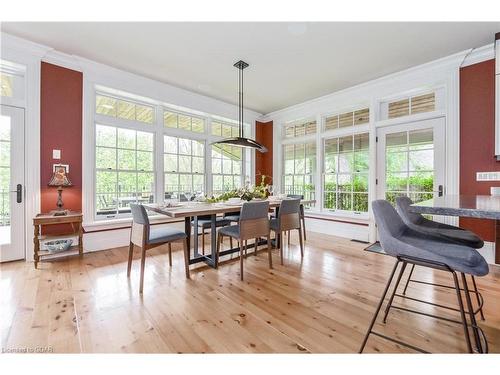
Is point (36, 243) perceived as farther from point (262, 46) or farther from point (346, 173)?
point (346, 173)

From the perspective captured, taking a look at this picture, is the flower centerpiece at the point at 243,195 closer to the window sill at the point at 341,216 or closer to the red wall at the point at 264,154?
the window sill at the point at 341,216

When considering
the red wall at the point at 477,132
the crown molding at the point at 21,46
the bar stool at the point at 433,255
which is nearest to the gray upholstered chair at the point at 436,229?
the bar stool at the point at 433,255

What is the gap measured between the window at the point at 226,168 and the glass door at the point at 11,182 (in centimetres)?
302

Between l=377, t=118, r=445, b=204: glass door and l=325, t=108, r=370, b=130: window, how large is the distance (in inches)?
17.1

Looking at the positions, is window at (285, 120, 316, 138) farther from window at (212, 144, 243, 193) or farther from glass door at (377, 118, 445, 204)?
glass door at (377, 118, 445, 204)

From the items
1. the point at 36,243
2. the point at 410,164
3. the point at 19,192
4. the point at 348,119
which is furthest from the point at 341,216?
the point at 19,192

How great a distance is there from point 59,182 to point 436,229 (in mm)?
4186

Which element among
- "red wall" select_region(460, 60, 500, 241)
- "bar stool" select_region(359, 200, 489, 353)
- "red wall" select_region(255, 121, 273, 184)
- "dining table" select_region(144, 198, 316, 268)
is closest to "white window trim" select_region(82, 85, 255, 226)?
"dining table" select_region(144, 198, 316, 268)

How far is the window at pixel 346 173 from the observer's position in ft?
14.4

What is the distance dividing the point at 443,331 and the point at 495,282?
1449 millimetres

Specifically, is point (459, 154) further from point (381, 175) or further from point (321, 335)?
point (321, 335)

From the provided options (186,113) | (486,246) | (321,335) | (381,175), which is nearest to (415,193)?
(381,175)

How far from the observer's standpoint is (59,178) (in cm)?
310

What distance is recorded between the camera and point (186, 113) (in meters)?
4.73
